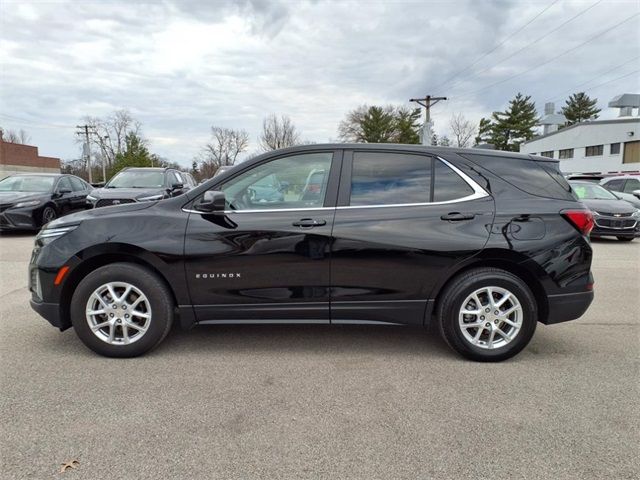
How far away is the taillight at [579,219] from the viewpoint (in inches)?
139

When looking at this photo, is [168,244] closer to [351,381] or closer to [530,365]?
[351,381]

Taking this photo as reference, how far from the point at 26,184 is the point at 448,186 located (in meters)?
11.9

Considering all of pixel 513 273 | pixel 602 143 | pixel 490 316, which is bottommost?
pixel 490 316

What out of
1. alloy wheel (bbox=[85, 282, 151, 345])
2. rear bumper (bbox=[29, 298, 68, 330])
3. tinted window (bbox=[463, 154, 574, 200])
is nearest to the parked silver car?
tinted window (bbox=[463, 154, 574, 200])

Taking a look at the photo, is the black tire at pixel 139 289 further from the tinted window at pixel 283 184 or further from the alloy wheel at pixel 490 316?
the alloy wheel at pixel 490 316

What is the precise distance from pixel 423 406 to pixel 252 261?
1.63 meters

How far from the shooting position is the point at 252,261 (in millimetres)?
3436

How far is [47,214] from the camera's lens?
1096 centimetres

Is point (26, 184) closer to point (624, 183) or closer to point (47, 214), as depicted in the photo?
point (47, 214)

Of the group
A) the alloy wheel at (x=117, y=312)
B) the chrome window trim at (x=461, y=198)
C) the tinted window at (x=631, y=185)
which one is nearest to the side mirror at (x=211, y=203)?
the alloy wheel at (x=117, y=312)

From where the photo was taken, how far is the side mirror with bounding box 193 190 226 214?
3334 mm

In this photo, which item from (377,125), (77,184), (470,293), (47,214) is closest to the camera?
(470,293)

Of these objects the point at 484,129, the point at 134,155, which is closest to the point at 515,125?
the point at 484,129

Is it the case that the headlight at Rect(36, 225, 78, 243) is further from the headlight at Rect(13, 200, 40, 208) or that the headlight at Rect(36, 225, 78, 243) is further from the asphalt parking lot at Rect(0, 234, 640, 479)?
the headlight at Rect(13, 200, 40, 208)
